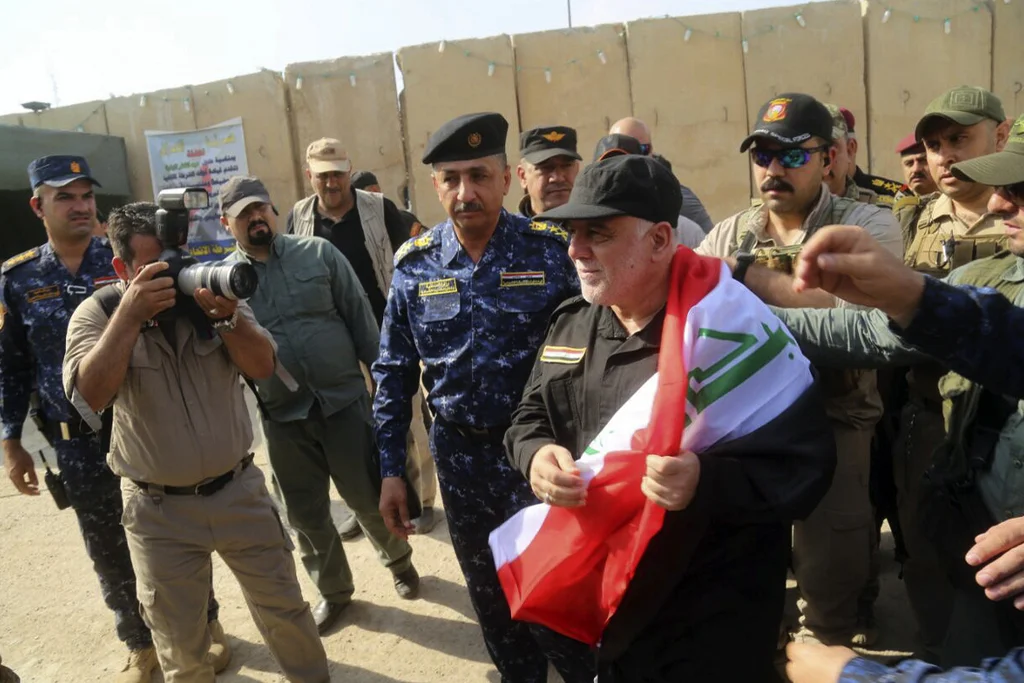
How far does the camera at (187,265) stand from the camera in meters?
2.23

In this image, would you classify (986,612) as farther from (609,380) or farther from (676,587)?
(609,380)

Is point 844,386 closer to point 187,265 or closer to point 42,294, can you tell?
point 187,265

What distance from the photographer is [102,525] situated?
327 cm

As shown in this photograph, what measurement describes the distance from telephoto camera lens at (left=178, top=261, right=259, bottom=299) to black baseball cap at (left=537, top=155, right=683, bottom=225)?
1.04 meters

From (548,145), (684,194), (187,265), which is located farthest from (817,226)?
(187,265)

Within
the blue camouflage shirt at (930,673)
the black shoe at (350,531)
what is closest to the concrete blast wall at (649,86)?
the black shoe at (350,531)

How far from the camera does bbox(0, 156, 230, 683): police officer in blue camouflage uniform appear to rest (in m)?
3.24

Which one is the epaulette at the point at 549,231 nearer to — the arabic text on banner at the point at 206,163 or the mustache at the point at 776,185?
the mustache at the point at 776,185

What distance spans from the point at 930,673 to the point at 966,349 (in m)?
0.58

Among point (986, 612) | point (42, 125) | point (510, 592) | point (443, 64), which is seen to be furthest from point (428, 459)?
point (42, 125)

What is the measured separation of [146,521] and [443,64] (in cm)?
631

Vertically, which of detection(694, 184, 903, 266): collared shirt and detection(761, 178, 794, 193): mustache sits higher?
detection(761, 178, 794, 193): mustache

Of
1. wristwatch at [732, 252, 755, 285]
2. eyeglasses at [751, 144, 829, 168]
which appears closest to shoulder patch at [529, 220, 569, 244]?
wristwatch at [732, 252, 755, 285]

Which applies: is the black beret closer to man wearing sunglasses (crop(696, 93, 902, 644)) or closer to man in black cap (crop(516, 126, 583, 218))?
man wearing sunglasses (crop(696, 93, 902, 644))
